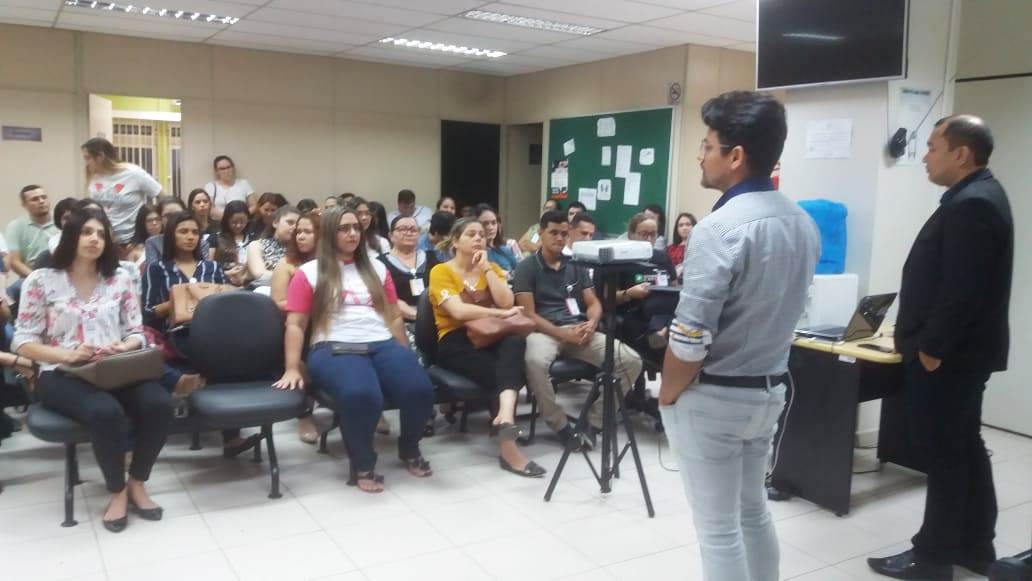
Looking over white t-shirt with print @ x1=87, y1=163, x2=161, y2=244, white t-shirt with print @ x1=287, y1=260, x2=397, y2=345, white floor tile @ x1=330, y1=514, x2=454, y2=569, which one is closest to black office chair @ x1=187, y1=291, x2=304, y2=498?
white t-shirt with print @ x1=287, y1=260, x2=397, y2=345

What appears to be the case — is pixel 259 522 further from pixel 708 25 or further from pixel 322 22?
pixel 708 25

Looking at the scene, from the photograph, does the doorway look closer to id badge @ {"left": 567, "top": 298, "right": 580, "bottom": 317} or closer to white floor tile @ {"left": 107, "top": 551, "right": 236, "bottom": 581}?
id badge @ {"left": 567, "top": 298, "right": 580, "bottom": 317}

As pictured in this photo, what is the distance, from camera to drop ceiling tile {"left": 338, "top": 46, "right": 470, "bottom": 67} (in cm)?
787

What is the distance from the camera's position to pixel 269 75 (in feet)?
26.5

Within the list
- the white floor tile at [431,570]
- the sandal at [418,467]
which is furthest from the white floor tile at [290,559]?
the sandal at [418,467]

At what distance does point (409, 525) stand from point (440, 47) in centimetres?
568

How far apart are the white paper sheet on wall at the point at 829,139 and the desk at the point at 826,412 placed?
1032 mm

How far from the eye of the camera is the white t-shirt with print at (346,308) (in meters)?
3.59

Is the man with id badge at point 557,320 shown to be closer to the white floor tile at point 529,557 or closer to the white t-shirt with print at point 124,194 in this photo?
the white floor tile at point 529,557

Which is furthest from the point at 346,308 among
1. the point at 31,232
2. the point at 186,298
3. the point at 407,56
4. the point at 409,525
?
the point at 407,56

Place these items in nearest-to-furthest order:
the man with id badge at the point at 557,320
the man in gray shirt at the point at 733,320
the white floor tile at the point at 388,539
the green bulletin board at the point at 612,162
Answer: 1. the man in gray shirt at the point at 733,320
2. the white floor tile at the point at 388,539
3. the man with id badge at the point at 557,320
4. the green bulletin board at the point at 612,162

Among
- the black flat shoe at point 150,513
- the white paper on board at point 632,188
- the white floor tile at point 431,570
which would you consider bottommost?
the white floor tile at point 431,570

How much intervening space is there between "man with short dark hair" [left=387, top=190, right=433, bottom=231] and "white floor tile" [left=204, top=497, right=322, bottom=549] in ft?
16.3

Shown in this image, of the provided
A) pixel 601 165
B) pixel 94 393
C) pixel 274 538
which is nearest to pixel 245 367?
pixel 94 393
